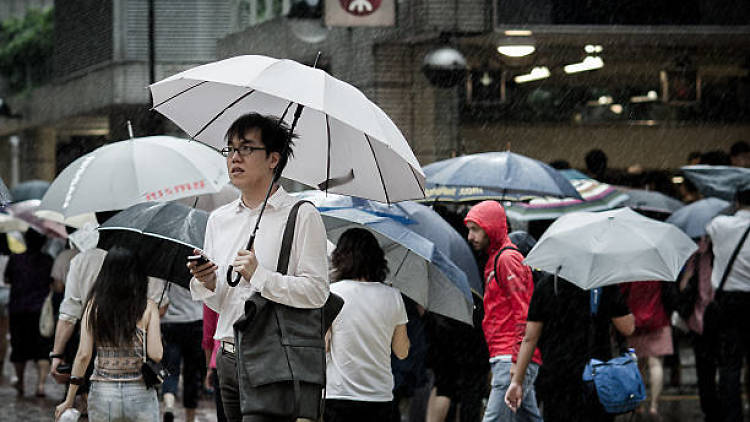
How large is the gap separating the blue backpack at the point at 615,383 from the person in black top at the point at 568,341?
3.4 inches

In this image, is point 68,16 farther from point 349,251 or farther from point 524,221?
Answer: point 349,251

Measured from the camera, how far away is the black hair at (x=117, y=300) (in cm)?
768

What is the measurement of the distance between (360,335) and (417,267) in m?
1.26

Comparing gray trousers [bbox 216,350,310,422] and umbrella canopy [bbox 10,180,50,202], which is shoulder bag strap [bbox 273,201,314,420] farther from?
umbrella canopy [bbox 10,180,50,202]

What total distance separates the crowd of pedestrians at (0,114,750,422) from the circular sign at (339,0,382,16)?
5164mm

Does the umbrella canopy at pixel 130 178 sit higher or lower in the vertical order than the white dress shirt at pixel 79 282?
higher

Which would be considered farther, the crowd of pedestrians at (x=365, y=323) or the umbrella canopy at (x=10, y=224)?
the umbrella canopy at (x=10, y=224)

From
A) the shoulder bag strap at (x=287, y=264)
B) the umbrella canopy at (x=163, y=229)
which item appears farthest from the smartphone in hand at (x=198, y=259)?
the umbrella canopy at (x=163, y=229)

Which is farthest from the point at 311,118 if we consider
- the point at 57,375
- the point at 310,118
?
the point at 57,375

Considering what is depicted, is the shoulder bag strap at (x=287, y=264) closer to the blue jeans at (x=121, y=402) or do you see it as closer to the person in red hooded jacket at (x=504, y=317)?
the blue jeans at (x=121, y=402)

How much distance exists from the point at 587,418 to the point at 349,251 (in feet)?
6.57

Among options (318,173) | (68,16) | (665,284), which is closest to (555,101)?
(665,284)

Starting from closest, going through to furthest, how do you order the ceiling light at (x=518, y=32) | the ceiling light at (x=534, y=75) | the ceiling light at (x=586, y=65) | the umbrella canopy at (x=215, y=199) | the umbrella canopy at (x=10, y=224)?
A: the umbrella canopy at (x=215, y=199)
the umbrella canopy at (x=10, y=224)
the ceiling light at (x=518, y=32)
the ceiling light at (x=586, y=65)
the ceiling light at (x=534, y=75)

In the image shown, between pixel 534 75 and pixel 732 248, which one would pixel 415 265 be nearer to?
pixel 732 248
